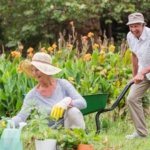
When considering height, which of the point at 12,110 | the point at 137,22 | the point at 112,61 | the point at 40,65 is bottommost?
the point at 12,110

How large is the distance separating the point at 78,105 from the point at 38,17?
683cm

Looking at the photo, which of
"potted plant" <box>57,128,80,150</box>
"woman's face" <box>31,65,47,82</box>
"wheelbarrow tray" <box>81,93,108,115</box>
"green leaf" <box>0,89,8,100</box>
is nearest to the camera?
"potted plant" <box>57,128,80,150</box>

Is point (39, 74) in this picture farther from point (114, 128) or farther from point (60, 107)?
point (114, 128)

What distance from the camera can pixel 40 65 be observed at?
230 cm

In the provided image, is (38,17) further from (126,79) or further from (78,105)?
(78,105)

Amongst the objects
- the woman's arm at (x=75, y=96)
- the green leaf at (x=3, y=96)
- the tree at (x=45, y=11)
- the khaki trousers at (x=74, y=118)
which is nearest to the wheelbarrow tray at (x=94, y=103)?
the woman's arm at (x=75, y=96)

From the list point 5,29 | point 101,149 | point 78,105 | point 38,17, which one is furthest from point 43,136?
point 5,29

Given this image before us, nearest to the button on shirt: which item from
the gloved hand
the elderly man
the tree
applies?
the elderly man

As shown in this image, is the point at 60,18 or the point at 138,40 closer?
the point at 138,40

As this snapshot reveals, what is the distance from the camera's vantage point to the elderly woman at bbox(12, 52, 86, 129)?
2.26 m

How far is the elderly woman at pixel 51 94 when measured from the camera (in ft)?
7.42

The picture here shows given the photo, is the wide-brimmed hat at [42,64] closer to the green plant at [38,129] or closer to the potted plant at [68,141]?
the green plant at [38,129]

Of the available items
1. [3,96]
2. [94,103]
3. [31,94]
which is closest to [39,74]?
[31,94]

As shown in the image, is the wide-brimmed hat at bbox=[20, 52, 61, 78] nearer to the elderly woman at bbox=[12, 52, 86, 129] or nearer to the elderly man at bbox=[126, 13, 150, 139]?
the elderly woman at bbox=[12, 52, 86, 129]
